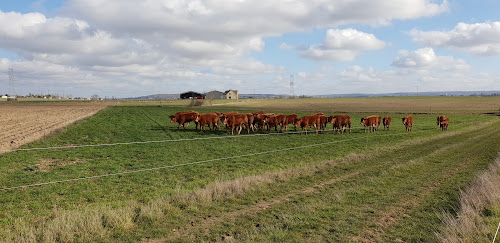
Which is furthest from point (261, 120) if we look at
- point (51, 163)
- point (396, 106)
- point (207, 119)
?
point (396, 106)

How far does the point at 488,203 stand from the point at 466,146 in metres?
11.3

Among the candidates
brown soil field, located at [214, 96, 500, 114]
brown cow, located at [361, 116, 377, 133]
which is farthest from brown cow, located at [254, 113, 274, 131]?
brown soil field, located at [214, 96, 500, 114]

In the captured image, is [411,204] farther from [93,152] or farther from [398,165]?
[93,152]

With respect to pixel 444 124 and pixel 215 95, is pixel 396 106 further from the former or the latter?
pixel 215 95

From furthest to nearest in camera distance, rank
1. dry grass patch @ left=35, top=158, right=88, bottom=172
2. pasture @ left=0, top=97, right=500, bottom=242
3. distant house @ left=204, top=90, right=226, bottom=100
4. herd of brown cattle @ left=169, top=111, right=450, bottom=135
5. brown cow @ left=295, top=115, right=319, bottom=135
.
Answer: distant house @ left=204, top=90, right=226, bottom=100
brown cow @ left=295, top=115, right=319, bottom=135
herd of brown cattle @ left=169, top=111, right=450, bottom=135
dry grass patch @ left=35, top=158, right=88, bottom=172
pasture @ left=0, top=97, right=500, bottom=242

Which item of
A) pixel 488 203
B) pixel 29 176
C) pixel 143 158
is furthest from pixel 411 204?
pixel 29 176

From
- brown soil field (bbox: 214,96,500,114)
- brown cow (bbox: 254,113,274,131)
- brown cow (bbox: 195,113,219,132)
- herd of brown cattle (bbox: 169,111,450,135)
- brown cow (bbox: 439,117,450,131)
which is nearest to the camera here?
herd of brown cattle (bbox: 169,111,450,135)

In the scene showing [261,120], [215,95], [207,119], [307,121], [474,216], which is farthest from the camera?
[215,95]

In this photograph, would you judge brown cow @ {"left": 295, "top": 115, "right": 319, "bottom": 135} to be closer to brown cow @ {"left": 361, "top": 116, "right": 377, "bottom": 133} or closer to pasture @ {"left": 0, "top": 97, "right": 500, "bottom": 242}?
brown cow @ {"left": 361, "top": 116, "right": 377, "bottom": 133}

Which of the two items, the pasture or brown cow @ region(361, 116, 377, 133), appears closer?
the pasture

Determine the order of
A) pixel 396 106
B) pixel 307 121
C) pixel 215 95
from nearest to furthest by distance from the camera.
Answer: pixel 307 121
pixel 396 106
pixel 215 95

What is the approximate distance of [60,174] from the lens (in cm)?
995

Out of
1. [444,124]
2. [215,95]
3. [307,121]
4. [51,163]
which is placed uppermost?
[215,95]

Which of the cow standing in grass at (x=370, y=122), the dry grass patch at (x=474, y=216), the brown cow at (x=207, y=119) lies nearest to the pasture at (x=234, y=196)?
the dry grass patch at (x=474, y=216)
